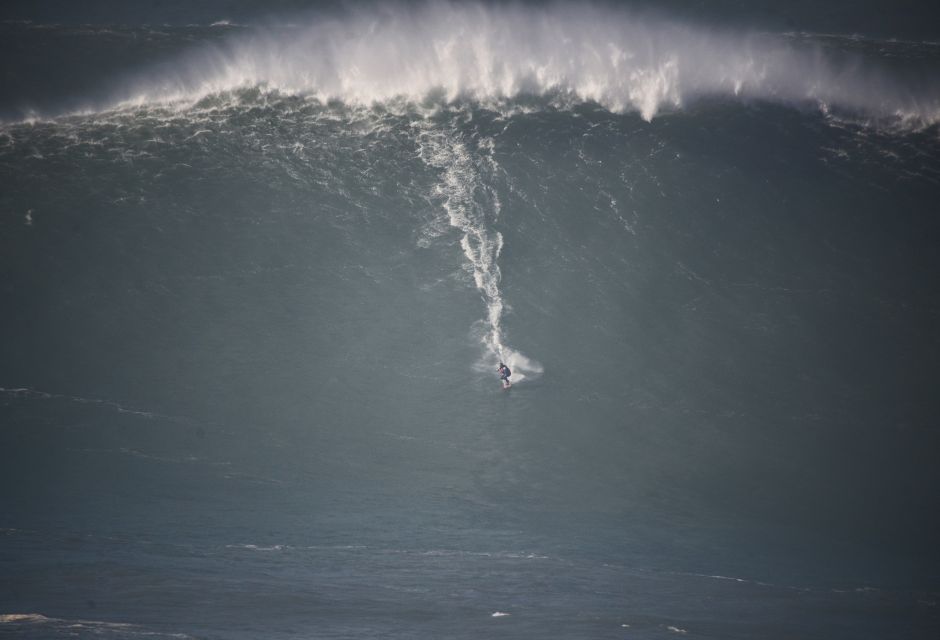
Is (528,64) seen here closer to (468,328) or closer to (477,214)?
(477,214)

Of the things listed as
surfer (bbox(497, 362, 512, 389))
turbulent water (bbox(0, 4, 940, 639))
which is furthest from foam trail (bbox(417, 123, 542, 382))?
surfer (bbox(497, 362, 512, 389))

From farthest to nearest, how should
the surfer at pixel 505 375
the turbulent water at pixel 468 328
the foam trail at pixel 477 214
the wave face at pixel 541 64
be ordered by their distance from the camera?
the wave face at pixel 541 64 < the foam trail at pixel 477 214 < the surfer at pixel 505 375 < the turbulent water at pixel 468 328

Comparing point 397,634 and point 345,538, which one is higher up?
point 345,538

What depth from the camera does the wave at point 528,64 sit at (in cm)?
3603

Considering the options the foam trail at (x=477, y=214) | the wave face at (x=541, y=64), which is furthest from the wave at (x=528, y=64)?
the foam trail at (x=477, y=214)

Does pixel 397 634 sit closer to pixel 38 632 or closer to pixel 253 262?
pixel 38 632

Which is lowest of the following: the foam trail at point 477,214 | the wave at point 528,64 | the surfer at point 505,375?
the surfer at point 505,375

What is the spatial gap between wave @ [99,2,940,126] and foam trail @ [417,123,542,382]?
117 inches

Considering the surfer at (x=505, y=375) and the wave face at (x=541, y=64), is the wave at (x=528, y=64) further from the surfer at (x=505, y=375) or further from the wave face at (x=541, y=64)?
the surfer at (x=505, y=375)

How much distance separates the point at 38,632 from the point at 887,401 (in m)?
23.6

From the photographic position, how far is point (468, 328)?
29844 mm

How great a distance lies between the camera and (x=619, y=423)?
88.6ft

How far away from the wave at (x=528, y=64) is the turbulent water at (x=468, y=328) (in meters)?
0.13

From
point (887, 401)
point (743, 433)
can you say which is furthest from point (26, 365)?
point (887, 401)
